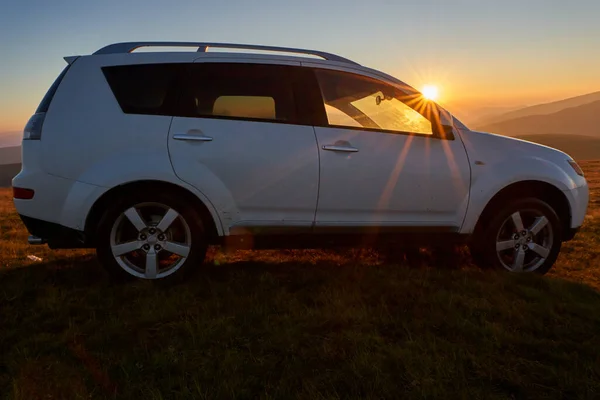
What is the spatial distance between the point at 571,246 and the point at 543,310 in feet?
10.3

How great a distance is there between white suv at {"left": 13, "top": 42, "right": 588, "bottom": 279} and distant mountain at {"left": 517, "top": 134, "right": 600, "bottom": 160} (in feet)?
333

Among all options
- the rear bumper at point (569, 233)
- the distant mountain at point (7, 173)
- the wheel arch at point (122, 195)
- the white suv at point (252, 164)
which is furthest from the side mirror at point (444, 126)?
the distant mountain at point (7, 173)

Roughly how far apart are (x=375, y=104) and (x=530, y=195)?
5.64 ft

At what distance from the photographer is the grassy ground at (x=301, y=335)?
2.15 m

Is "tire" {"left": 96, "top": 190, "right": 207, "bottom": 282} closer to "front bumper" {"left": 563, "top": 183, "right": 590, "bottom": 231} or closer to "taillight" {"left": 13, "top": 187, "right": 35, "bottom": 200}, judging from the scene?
"taillight" {"left": 13, "top": 187, "right": 35, "bottom": 200}

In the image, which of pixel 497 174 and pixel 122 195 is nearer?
pixel 122 195

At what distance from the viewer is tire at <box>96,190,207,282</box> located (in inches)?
137

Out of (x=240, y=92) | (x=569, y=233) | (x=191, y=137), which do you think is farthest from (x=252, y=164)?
(x=569, y=233)

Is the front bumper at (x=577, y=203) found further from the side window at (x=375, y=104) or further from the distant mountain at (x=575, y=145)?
the distant mountain at (x=575, y=145)

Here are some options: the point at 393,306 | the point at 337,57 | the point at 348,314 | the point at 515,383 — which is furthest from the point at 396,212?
the point at 515,383

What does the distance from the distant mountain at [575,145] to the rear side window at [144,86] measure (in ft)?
338

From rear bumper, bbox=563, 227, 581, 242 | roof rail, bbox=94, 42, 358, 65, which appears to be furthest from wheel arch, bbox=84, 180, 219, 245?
rear bumper, bbox=563, 227, 581, 242

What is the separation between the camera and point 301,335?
2686 mm

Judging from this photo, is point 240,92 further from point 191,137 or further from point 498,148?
point 498,148
